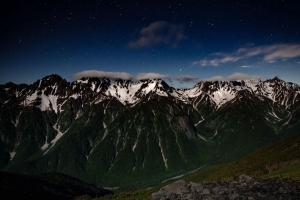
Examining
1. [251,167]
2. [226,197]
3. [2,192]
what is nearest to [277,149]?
[251,167]

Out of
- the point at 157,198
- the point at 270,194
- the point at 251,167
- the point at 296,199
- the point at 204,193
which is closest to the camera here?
the point at 296,199

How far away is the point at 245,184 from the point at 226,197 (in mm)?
12741

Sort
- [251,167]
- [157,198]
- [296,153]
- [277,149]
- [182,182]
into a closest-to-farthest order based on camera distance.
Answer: [157,198], [182,182], [296,153], [251,167], [277,149]

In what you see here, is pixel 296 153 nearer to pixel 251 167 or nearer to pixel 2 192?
pixel 251 167

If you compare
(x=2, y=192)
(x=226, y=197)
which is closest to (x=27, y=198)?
(x=2, y=192)

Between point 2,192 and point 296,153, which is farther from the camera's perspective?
point 2,192

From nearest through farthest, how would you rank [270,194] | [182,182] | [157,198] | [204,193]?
[270,194] → [204,193] → [157,198] → [182,182]

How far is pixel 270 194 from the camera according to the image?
43188 millimetres

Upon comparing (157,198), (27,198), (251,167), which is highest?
(157,198)

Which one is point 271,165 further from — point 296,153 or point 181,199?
point 181,199

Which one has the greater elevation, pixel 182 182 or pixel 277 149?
pixel 182 182

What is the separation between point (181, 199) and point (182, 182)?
10186mm

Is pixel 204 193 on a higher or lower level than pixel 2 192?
higher

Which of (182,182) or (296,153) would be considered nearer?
(182,182)
